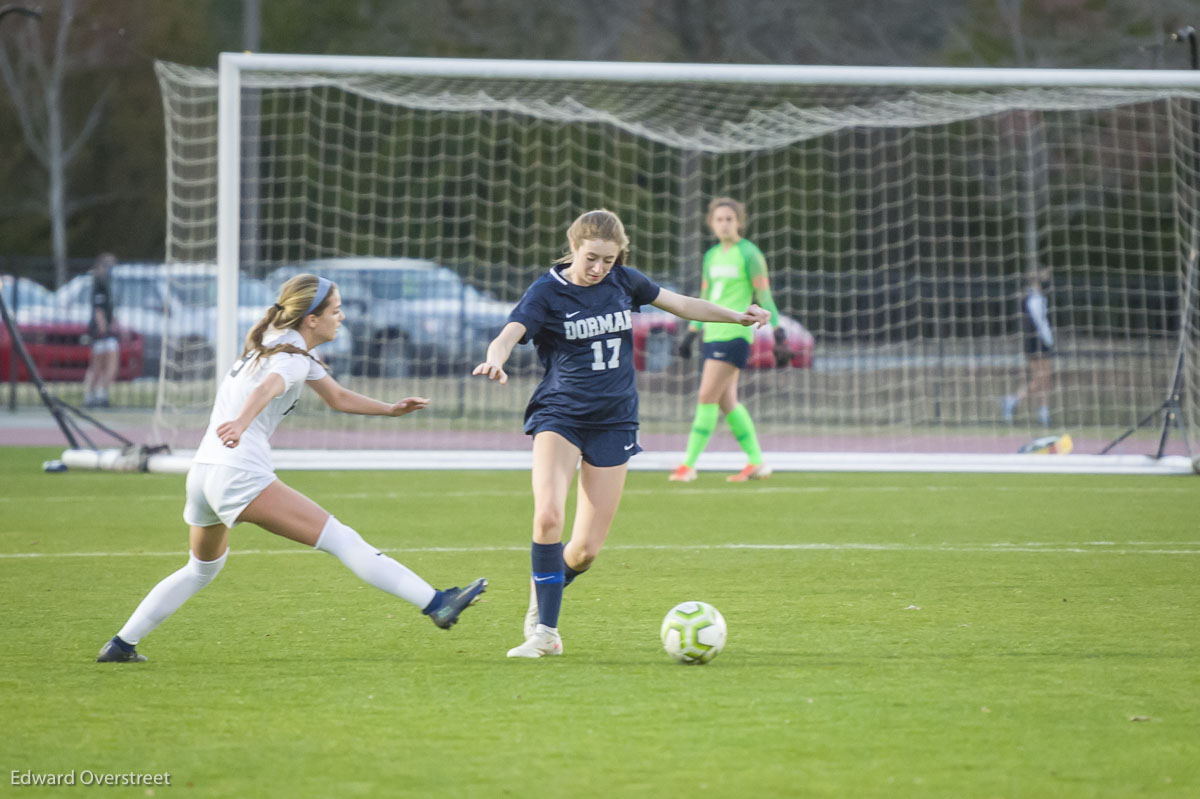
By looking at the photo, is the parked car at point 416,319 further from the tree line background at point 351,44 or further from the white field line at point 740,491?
the white field line at point 740,491

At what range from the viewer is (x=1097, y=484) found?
487 inches

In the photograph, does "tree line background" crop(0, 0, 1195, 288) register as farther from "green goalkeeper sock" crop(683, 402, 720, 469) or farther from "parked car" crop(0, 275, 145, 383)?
"green goalkeeper sock" crop(683, 402, 720, 469)

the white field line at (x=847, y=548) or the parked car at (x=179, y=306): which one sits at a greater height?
the parked car at (x=179, y=306)

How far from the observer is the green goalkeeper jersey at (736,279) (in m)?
11.2

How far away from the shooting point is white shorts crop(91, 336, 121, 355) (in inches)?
771

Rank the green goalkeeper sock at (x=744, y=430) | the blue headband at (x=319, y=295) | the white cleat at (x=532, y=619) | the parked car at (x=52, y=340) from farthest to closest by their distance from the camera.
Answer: the parked car at (x=52, y=340)
the green goalkeeper sock at (x=744, y=430)
the white cleat at (x=532, y=619)
the blue headband at (x=319, y=295)

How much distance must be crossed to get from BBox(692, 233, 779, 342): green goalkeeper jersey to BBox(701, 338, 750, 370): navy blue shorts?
0.05 metres

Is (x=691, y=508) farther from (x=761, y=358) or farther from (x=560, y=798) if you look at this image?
(x=761, y=358)

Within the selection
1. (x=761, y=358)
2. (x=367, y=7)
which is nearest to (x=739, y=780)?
(x=761, y=358)

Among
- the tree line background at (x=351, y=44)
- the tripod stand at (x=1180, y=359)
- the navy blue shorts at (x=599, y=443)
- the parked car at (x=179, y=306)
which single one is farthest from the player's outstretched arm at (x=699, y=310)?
the tree line background at (x=351, y=44)

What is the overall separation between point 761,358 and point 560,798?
1503 centimetres

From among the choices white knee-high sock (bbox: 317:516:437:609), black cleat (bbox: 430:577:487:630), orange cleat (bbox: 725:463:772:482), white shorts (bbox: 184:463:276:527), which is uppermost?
white shorts (bbox: 184:463:276:527)

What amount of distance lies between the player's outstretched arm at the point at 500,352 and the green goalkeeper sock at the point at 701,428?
5.97 meters

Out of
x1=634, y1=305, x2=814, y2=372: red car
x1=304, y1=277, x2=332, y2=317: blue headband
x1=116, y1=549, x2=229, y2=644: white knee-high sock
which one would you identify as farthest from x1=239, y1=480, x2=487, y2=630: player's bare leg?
x1=634, y1=305, x2=814, y2=372: red car
